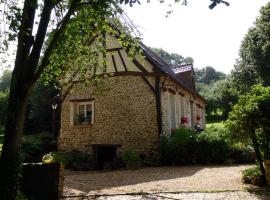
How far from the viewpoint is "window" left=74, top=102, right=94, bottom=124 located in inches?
629

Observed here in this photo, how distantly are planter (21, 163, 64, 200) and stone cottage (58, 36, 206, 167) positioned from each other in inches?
297

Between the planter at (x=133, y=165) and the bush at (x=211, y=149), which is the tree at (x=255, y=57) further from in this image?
the planter at (x=133, y=165)

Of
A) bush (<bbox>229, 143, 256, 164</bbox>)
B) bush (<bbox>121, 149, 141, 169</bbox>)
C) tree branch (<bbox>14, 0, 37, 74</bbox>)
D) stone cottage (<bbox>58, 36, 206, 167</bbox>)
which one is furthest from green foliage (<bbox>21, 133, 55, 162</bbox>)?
tree branch (<bbox>14, 0, 37, 74</bbox>)

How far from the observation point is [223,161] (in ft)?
42.7

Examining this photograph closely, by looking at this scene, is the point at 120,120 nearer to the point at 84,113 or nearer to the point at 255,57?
the point at 84,113

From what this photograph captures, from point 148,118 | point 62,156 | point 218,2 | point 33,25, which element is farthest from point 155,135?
point 218,2

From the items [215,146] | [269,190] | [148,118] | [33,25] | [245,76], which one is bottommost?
[269,190]

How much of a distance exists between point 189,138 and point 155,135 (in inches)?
65.0

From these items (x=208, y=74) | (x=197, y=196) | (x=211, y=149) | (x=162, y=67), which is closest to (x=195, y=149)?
(x=211, y=149)

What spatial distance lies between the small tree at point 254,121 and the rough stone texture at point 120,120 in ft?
20.9

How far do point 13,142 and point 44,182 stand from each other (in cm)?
147

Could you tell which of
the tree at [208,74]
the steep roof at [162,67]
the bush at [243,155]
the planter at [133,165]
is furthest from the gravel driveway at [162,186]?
the tree at [208,74]

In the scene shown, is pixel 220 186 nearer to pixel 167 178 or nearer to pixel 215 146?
pixel 167 178

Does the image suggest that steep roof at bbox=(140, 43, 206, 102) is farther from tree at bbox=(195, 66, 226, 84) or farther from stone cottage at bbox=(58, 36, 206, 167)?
tree at bbox=(195, 66, 226, 84)
